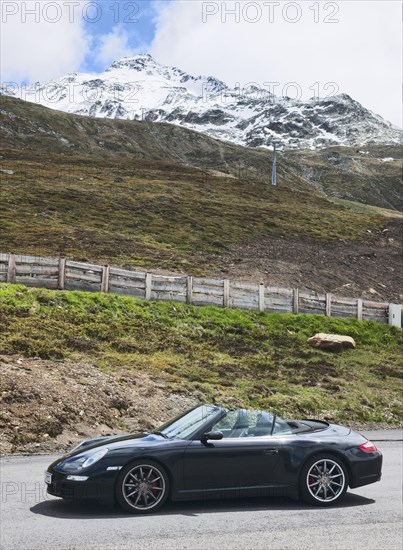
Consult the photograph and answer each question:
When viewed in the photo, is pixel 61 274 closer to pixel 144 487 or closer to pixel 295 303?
pixel 295 303

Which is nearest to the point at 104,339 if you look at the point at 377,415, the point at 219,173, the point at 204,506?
the point at 377,415

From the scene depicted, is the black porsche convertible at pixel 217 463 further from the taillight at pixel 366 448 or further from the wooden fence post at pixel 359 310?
the wooden fence post at pixel 359 310

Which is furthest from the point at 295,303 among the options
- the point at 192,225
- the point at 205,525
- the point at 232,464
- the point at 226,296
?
the point at 205,525

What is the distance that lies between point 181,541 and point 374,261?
4545 centimetres

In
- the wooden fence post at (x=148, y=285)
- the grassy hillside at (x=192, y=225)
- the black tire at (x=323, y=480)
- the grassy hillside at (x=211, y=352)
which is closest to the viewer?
the black tire at (x=323, y=480)

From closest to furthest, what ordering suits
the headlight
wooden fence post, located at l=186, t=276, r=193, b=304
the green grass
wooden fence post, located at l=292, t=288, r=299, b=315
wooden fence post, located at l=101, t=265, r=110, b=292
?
the headlight < the green grass < wooden fence post, located at l=101, t=265, r=110, b=292 < wooden fence post, located at l=186, t=276, r=193, b=304 < wooden fence post, located at l=292, t=288, r=299, b=315

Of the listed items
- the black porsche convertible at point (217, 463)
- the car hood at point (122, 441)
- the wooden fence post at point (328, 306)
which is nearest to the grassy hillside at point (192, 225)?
the wooden fence post at point (328, 306)

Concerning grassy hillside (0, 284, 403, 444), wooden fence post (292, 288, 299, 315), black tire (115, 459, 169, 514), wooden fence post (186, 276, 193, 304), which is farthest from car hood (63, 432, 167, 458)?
wooden fence post (292, 288, 299, 315)

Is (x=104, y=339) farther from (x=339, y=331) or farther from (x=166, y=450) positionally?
(x=166, y=450)

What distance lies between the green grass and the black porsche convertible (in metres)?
10.5

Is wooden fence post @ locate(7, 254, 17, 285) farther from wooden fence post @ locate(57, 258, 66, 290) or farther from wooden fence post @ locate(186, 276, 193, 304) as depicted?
wooden fence post @ locate(186, 276, 193, 304)

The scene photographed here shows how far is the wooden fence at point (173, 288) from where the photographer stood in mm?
28156

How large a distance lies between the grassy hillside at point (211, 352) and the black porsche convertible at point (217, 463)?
7.33m

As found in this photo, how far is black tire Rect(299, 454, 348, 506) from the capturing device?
993cm
